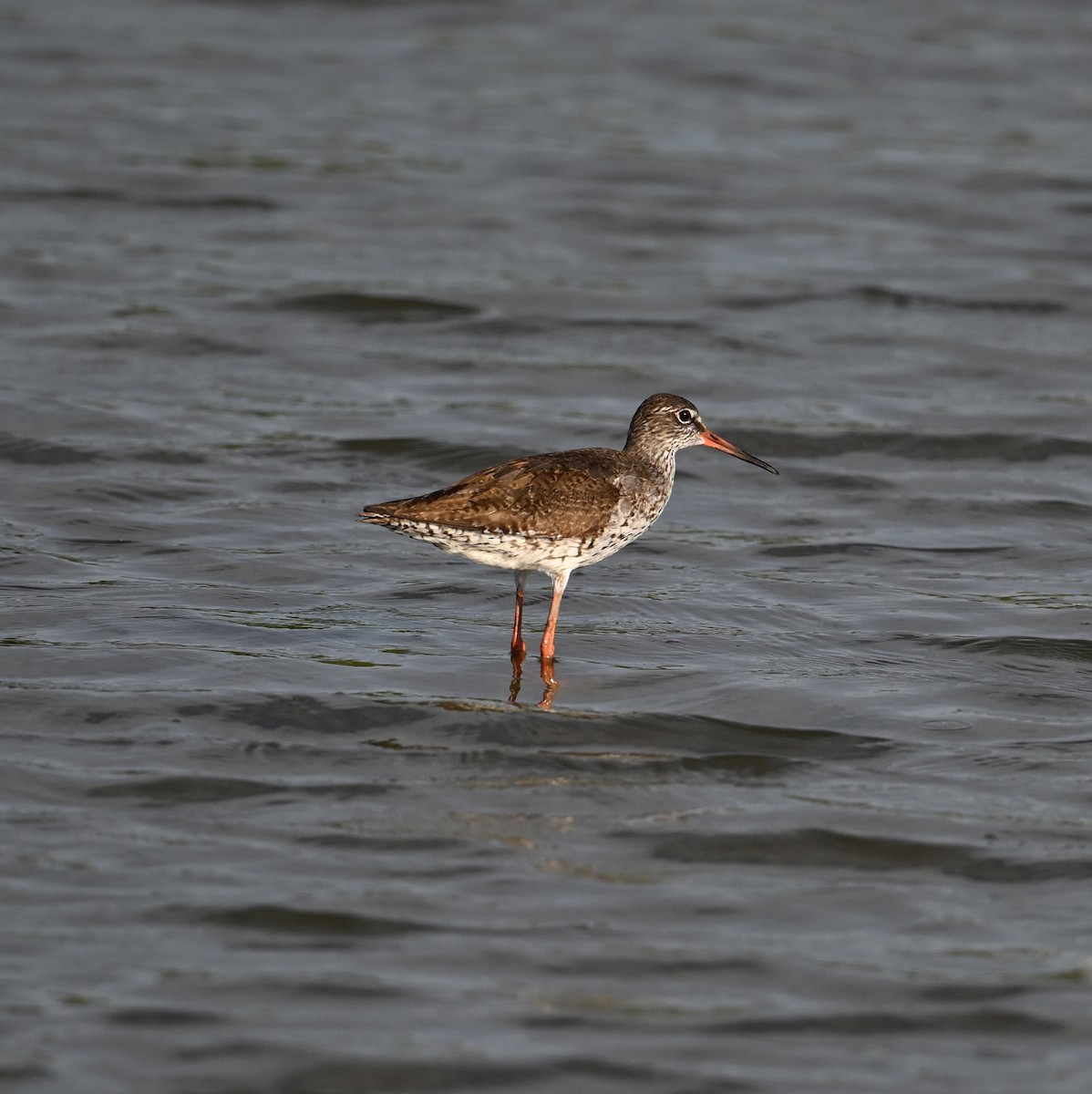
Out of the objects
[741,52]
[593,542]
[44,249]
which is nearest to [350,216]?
[44,249]

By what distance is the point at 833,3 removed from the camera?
29.8 meters

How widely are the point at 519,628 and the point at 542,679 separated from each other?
0.53 metres

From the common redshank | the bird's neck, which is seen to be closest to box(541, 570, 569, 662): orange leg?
the common redshank

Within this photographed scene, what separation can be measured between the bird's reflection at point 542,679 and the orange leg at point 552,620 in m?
0.04

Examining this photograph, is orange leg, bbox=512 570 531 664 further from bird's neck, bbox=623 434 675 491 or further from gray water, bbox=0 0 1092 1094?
bird's neck, bbox=623 434 675 491

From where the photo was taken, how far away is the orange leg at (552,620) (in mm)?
10719

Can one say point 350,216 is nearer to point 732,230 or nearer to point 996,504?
point 732,230

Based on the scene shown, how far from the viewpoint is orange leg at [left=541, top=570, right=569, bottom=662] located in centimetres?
1072

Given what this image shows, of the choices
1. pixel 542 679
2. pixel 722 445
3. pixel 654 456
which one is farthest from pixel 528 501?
pixel 722 445

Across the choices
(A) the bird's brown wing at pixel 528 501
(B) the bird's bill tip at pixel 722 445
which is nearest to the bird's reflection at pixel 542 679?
(A) the bird's brown wing at pixel 528 501

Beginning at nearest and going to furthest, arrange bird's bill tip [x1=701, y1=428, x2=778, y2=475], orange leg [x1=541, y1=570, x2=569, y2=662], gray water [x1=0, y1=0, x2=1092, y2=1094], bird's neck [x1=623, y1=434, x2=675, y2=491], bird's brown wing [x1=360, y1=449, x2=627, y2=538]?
1. gray water [x1=0, y1=0, x2=1092, y2=1094]
2. bird's brown wing [x1=360, y1=449, x2=627, y2=538]
3. orange leg [x1=541, y1=570, x2=569, y2=662]
4. bird's neck [x1=623, y1=434, x2=675, y2=491]
5. bird's bill tip [x1=701, y1=428, x2=778, y2=475]

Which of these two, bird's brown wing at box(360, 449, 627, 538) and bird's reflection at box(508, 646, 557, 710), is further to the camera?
bird's brown wing at box(360, 449, 627, 538)

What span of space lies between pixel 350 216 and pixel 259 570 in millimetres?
9486

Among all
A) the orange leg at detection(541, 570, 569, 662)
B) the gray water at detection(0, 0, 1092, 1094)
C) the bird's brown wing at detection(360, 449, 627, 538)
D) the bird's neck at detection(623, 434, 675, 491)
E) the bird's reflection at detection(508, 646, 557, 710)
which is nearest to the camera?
the gray water at detection(0, 0, 1092, 1094)
